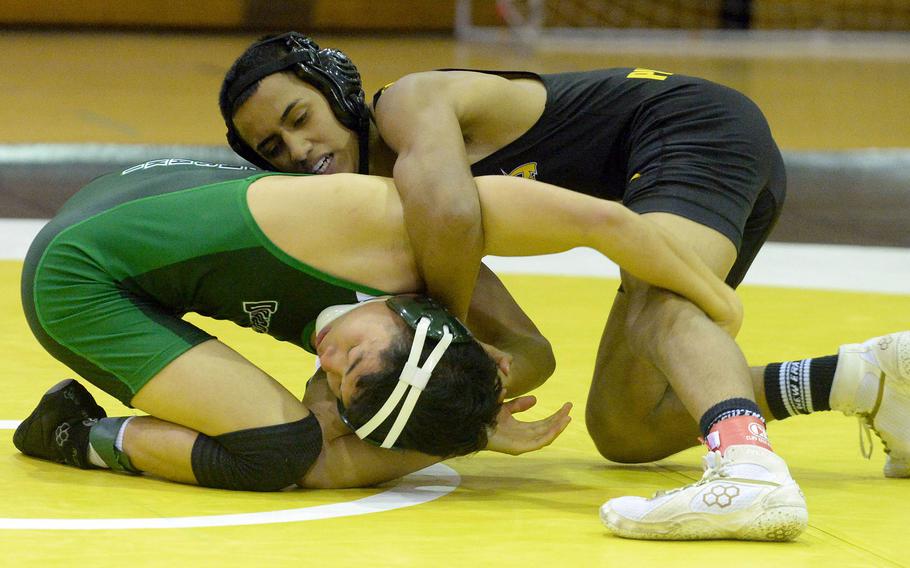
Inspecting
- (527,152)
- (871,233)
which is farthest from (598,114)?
(871,233)

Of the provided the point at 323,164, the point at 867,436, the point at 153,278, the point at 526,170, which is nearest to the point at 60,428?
the point at 153,278

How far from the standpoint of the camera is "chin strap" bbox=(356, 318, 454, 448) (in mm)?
2809

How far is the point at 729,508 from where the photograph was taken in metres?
2.65

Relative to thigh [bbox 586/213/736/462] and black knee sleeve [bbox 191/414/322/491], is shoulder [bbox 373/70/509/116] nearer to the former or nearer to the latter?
thigh [bbox 586/213/736/462]

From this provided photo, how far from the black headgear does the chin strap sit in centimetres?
78

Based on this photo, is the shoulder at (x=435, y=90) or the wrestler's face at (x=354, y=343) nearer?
the wrestler's face at (x=354, y=343)

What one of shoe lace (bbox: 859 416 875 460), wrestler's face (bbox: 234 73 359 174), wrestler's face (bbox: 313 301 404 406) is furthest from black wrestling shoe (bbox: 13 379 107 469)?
shoe lace (bbox: 859 416 875 460)

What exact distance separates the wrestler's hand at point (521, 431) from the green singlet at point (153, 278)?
38 cm

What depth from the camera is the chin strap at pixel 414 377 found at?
2809 mm

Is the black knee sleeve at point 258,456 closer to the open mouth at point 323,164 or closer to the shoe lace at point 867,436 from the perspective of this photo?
the open mouth at point 323,164

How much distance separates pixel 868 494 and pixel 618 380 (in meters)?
0.59

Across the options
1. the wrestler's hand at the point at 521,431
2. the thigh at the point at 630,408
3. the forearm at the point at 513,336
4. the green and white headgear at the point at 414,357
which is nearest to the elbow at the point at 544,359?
the forearm at the point at 513,336

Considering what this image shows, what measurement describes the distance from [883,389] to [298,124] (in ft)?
4.57

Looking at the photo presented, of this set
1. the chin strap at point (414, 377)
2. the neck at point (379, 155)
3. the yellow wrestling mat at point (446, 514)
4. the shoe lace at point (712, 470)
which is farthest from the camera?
the neck at point (379, 155)
